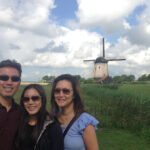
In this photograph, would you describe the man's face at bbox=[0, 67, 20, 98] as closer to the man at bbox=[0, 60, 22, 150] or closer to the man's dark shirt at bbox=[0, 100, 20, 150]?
the man at bbox=[0, 60, 22, 150]

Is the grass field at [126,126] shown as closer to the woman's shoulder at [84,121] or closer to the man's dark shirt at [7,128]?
the woman's shoulder at [84,121]

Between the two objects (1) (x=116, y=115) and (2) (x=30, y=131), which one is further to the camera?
(1) (x=116, y=115)

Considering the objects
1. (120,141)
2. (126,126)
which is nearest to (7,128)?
(120,141)

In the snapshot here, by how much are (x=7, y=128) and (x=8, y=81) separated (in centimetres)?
64

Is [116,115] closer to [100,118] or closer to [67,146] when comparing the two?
[100,118]

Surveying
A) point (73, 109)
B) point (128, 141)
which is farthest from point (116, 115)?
point (73, 109)

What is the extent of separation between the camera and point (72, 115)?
2.48m

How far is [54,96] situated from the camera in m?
2.66

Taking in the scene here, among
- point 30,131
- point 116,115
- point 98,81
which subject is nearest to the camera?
point 30,131

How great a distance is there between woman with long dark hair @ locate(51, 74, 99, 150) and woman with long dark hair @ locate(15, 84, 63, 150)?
0.57 ft

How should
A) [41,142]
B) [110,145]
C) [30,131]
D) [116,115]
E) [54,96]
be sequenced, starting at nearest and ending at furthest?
[41,142] → [30,131] → [54,96] → [110,145] → [116,115]

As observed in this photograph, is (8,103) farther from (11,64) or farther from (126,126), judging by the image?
(126,126)

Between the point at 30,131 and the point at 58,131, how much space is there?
0.38 meters

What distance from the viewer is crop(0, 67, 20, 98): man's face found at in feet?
8.22
